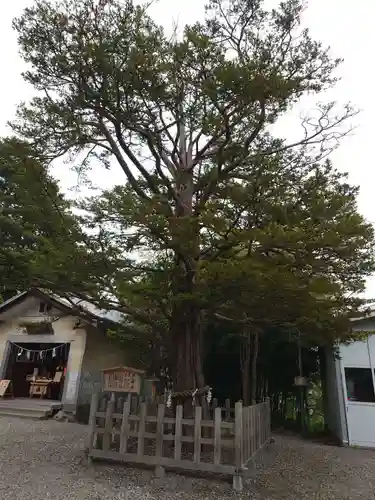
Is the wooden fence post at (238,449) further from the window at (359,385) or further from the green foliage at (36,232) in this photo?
the window at (359,385)

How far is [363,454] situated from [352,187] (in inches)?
202

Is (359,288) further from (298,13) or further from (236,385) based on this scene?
(236,385)

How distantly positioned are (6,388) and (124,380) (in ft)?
19.9

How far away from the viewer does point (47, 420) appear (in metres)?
8.98

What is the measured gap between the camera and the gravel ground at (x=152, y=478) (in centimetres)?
402

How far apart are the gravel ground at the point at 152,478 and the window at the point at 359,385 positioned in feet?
4.56

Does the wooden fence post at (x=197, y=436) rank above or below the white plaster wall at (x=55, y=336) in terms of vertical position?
below

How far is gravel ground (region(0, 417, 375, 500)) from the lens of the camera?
4016 millimetres

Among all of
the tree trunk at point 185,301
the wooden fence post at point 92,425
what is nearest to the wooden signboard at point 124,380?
the tree trunk at point 185,301

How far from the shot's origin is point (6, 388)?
1055 cm

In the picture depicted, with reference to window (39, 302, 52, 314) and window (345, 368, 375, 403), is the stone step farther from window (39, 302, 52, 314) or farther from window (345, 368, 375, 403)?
window (345, 368, 375, 403)

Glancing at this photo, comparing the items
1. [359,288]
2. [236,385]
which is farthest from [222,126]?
[236,385]

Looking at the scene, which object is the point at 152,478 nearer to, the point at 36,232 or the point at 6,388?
the point at 36,232

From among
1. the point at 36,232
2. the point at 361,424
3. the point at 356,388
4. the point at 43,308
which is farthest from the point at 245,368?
the point at 43,308
